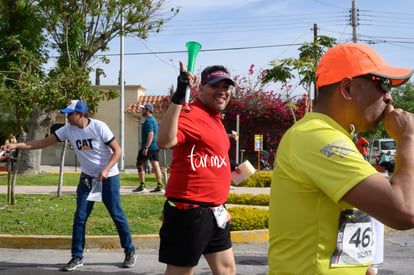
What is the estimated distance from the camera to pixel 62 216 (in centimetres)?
914

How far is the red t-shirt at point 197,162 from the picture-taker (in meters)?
3.69

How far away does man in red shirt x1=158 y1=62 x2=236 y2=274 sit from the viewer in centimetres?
359

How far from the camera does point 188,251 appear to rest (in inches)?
141

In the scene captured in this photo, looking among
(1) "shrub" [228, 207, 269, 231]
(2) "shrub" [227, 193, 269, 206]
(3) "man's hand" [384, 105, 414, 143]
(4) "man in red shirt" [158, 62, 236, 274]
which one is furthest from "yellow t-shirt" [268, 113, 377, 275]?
(2) "shrub" [227, 193, 269, 206]

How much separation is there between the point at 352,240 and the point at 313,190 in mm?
222

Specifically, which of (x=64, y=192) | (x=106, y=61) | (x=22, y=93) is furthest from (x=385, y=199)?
(x=106, y=61)

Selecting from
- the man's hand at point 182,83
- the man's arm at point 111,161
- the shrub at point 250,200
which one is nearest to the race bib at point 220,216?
the man's hand at point 182,83

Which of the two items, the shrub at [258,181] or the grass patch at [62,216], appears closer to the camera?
the grass patch at [62,216]

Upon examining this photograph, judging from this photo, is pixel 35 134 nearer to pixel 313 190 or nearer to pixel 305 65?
pixel 305 65

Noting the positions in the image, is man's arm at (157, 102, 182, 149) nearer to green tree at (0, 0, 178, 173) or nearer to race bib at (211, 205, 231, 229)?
race bib at (211, 205, 231, 229)

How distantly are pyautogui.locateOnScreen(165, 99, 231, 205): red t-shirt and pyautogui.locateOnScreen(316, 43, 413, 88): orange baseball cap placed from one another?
1.83 metres

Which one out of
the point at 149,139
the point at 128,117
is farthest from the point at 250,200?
the point at 128,117

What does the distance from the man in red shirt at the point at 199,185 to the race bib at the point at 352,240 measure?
171 centimetres

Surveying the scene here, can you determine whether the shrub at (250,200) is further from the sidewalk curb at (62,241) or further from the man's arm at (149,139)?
the sidewalk curb at (62,241)
